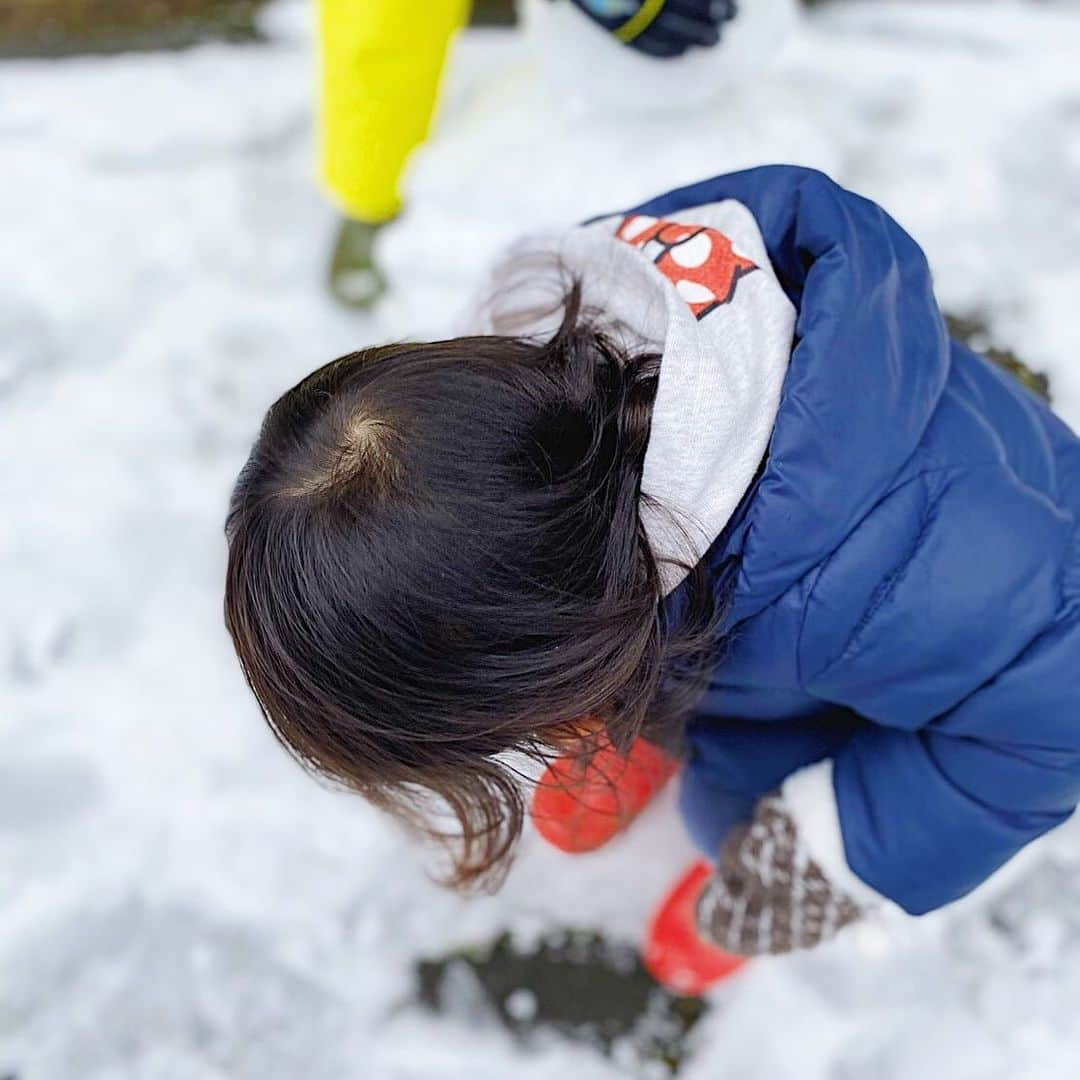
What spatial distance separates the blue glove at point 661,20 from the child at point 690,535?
0.22 m

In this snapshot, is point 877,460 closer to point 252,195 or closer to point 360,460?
point 360,460

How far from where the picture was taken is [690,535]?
56 cm

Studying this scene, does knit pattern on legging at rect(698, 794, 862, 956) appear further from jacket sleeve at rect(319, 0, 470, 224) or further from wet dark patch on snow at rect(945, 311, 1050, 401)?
jacket sleeve at rect(319, 0, 470, 224)

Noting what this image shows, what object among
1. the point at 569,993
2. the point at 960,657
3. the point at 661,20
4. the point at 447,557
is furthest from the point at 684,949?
the point at 661,20

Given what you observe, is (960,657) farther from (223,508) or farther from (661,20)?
(223,508)

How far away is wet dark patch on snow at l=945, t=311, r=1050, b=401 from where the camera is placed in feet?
3.10

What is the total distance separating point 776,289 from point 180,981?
0.81 metres

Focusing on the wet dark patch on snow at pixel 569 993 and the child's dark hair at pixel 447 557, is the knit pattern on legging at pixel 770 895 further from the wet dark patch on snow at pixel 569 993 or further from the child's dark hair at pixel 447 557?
the child's dark hair at pixel 447 557

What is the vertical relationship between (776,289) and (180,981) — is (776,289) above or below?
above

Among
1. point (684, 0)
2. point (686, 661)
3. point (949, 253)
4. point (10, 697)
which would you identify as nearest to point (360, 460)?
point (686, 661)

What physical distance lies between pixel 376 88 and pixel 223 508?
0.44 meters

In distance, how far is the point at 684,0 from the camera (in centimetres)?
83

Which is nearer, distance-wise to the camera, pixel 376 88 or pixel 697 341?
pixel 697 341

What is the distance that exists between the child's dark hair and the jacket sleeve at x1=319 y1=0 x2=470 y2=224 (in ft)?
1.80
